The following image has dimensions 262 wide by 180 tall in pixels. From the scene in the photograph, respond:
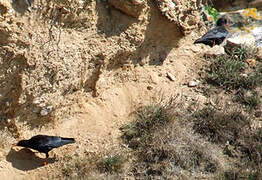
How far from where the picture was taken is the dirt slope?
5.22 metres

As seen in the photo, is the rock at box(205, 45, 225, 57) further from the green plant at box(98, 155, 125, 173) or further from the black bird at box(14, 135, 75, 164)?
the black bird at box(14, 135, 75, 164)

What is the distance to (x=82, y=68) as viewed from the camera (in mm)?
5793

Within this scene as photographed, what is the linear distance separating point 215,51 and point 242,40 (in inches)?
29.9

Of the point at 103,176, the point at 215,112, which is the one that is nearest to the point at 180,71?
the point at 215,112

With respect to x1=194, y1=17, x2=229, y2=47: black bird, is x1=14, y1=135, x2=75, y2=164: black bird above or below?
below

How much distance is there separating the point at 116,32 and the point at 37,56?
1355 mm

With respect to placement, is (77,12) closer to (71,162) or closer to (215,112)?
(71,162)

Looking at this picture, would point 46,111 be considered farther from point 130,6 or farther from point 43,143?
point 130,6

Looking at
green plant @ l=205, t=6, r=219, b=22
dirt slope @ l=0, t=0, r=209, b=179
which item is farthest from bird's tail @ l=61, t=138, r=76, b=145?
green plant @ l=205, t=6, r=219, b=22

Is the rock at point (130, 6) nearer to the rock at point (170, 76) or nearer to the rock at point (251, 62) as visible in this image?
the rock at point (170, 76)

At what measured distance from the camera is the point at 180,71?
6871mm

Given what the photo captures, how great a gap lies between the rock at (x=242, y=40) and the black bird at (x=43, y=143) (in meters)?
3.60

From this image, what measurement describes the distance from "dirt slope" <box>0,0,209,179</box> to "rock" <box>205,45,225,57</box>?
0.74 feet

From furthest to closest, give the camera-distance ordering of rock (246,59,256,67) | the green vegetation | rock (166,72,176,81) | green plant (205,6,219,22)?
green plant (205,6,219,22) < rock (246,59,256,67) < rock (166,72,176,81) < the green vegetation
